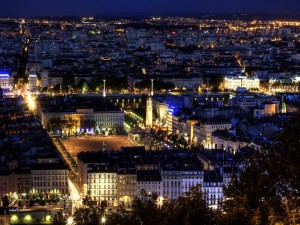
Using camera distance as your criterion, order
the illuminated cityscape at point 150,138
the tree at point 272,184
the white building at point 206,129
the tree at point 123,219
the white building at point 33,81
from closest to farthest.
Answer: the tree at point 272,184 → the illuminated cityscape at point 150,138 → the tree at point 123,219 → the white building at point 206,129 → the white building at point 33,81

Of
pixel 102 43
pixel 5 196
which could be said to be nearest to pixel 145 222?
pixel 5 196

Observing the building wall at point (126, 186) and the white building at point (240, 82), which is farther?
the white building at point (240, 82)

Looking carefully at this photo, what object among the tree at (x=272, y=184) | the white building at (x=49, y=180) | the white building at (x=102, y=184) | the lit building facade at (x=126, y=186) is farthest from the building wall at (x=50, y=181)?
the tree at (x=272, y=184)

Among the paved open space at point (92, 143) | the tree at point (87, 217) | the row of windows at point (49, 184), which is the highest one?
the paved open space at point (92, 143)

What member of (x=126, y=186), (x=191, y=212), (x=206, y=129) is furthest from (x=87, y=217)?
(x=206, y=129)

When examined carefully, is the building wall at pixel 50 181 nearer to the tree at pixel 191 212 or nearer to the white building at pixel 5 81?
the tree at pixel 191 212

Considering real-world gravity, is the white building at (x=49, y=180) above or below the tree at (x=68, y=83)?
below

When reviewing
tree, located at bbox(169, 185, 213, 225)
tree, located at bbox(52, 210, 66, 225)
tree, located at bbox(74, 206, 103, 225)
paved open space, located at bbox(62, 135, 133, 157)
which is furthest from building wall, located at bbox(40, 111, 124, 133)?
tree, located at bbox(169, 185, 213, 225)

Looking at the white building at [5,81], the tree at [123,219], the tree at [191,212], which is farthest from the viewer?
the white building at [5,81]
